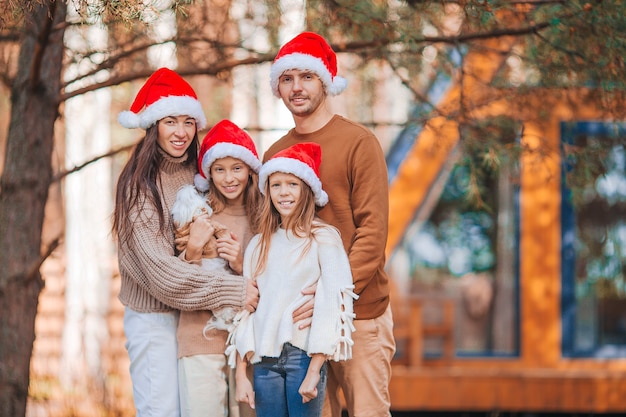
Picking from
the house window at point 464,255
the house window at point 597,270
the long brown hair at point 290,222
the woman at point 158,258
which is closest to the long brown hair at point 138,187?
the woman at point 158,258

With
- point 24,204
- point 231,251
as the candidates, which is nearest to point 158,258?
point 231,251

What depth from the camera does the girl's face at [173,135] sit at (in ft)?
12.0

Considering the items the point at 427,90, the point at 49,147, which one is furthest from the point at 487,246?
the point at 49,147

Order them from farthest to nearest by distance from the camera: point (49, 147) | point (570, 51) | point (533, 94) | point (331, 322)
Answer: point (533, 94) < point (49, 147) < point (570, 51) < point (331, 322)

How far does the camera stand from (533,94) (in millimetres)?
5707

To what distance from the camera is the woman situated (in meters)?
3.40

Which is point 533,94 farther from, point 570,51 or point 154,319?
point 154,319

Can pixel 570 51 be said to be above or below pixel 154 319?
above

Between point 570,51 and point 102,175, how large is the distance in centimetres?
487

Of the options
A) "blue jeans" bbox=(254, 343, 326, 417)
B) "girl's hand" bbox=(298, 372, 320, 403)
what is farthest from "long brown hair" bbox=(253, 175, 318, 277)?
"girl's hand" bbox=(298, 372, 320, 403)

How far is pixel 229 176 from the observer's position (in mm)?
3553

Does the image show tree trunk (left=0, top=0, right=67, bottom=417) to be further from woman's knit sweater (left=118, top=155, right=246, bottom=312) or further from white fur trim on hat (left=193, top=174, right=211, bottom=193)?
white fur trim on hat (left=193, top=174, right=211, bottom=193)

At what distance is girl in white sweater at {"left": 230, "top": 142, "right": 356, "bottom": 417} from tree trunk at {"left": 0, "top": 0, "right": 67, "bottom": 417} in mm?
1760

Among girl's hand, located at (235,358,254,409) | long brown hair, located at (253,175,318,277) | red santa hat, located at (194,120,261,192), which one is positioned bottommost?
girl's hand, located at (235,358,254,409)
